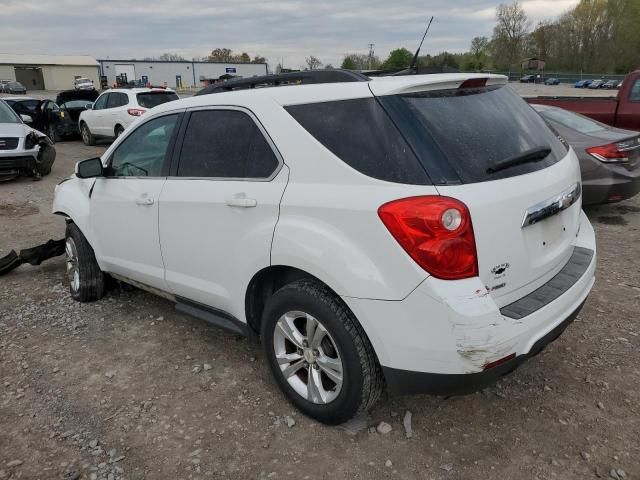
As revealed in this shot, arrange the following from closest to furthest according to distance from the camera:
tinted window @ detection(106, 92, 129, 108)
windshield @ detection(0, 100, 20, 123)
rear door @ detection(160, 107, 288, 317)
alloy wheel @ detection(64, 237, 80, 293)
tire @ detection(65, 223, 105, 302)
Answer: rear door @ detection(160, 107, 288, 317)
tire @ detection(65, 223, 105, 302)
alloy wheel @ detection(64, 237, 80, 293)
windshield @ detection(0, 100, 20, 123)
tinted window @ detection(106, 92, 129, 108)

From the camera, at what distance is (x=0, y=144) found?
10.0m

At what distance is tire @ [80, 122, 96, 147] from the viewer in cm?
1603

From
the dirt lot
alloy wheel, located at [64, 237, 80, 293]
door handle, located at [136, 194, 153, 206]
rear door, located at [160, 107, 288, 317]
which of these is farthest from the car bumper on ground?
alloy wheel, located at [64, 237, 80, 293]

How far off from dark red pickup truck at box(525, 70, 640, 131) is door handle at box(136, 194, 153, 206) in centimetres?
727

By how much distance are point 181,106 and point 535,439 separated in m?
2.85

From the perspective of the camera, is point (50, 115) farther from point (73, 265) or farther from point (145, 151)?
point (145, 151)

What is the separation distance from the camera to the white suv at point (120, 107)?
1412 centimetres

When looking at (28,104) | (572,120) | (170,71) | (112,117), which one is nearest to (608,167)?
(572,120)

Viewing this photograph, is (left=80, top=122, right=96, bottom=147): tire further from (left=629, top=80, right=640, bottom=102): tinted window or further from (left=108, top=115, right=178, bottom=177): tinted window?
(left=629, top=80, right=640, bottom=102): tinted window

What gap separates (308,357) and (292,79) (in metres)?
1.55

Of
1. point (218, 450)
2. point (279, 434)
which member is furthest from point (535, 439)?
point (218, 450)

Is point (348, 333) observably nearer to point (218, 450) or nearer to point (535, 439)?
point (218, 450)

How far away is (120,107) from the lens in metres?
14.3

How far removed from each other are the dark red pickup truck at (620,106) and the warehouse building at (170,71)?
6725 cm
